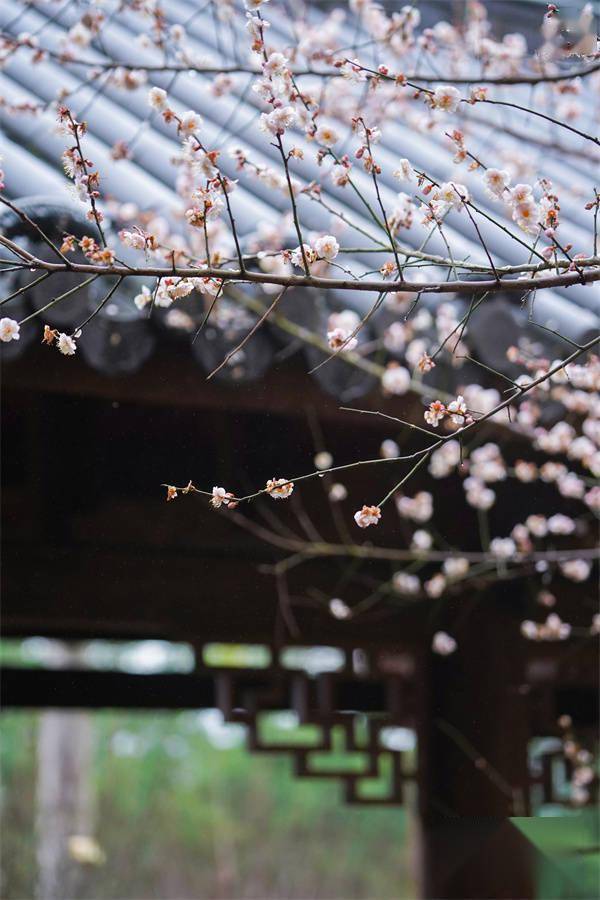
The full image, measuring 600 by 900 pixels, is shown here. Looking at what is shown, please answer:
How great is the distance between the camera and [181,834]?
9609mm

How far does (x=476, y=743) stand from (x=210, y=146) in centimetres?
152

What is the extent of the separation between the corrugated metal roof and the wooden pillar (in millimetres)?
954

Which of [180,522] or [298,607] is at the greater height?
[180,522]

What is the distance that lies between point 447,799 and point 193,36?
7.00ft

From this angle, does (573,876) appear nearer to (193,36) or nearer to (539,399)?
(539,399)

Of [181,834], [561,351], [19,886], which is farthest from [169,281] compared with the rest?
[181,834]

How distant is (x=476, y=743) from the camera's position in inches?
100

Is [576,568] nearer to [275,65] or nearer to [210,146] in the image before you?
[210,146]

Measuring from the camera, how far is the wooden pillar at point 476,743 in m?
2.51

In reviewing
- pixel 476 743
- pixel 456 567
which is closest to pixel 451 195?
pixel 456 567

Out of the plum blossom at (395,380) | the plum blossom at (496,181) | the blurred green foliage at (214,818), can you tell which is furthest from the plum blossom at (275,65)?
the blurred green foliage at (214,818)

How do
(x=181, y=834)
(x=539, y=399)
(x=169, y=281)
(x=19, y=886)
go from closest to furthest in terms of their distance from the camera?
(x=169, y=281) → (x=539, y=399) → (x=19, y=886) → (x=181, y=834)

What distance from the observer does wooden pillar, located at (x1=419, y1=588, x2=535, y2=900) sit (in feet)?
8.25

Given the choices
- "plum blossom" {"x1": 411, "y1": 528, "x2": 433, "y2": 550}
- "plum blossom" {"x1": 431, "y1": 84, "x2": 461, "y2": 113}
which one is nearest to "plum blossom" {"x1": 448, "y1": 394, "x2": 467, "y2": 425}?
"plum blossom" {"x1": 431, "y1": 84, "x2": 461, "y2": 113}
